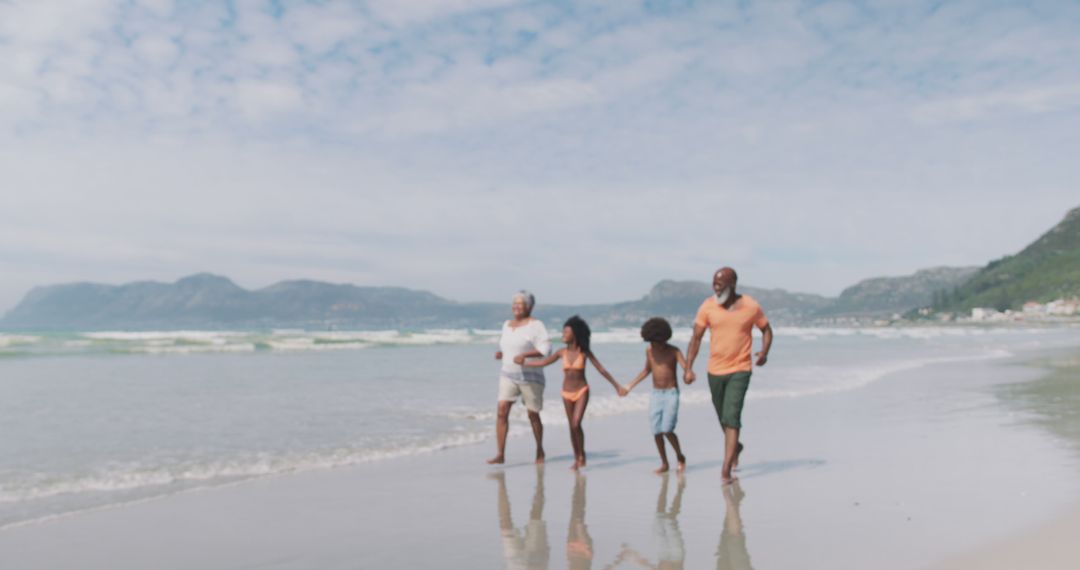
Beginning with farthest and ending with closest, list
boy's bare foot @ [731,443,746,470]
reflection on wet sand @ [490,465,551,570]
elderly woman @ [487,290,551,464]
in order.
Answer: elderly woman @ [487,290,551,464], boy's bare foot @ [731,443,746,470], reflection on wet sand @ [490,465,551,570]

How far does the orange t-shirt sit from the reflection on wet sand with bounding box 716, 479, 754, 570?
115 centimetres

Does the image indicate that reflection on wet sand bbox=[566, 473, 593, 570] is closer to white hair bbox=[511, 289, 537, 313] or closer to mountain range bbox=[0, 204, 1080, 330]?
white hair bbox=[511, 289, 537, 313]

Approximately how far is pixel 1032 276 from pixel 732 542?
177 meters

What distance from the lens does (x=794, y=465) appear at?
795cm

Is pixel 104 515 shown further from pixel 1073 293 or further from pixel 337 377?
pixel 1073 293

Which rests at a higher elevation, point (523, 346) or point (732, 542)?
point (523, 346)

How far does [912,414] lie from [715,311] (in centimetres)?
665

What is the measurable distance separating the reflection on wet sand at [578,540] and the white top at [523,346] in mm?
1762

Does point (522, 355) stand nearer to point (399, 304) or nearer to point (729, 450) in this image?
point (729, 450)

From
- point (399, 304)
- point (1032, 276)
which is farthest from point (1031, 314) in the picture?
point (399, 304)

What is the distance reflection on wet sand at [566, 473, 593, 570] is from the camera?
468 cm

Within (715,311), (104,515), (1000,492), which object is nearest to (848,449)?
(1000,492)

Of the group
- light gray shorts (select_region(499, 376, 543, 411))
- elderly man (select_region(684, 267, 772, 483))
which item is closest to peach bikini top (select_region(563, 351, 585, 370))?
light gray shorts (select_region(499, 376, 543, 411))

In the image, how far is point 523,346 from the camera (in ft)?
26.5
